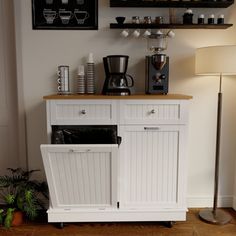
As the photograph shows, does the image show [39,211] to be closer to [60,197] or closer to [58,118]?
[60,197]

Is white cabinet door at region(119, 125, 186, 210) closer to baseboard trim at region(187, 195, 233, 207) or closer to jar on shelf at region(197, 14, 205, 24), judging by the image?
baseboard trim at region(187, 195, 233, 207)

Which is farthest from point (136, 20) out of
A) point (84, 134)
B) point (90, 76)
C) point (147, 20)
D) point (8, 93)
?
point (8, 93)

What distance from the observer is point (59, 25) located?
7.56 feet

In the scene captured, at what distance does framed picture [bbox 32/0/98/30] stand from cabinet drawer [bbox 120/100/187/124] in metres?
0.88

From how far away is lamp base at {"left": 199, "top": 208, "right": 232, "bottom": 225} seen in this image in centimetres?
223

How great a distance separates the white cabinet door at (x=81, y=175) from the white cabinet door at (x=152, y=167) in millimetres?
190

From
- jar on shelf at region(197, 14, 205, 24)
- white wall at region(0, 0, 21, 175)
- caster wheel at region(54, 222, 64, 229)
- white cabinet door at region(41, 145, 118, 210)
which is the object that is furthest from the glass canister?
caster wheel at region(54, 222, 64, 229)

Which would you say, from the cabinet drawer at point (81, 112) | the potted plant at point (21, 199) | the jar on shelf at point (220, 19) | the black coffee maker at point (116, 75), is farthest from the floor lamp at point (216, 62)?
the potted plant at point (21, 199)

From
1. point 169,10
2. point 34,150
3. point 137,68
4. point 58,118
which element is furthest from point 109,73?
point 34,150

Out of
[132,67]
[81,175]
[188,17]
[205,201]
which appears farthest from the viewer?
[205,201]

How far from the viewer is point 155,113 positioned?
6.68 feet

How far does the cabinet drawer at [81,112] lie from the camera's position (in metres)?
2.01

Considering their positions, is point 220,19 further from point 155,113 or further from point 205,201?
point 205,201

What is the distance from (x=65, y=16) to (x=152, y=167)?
1517 mm
